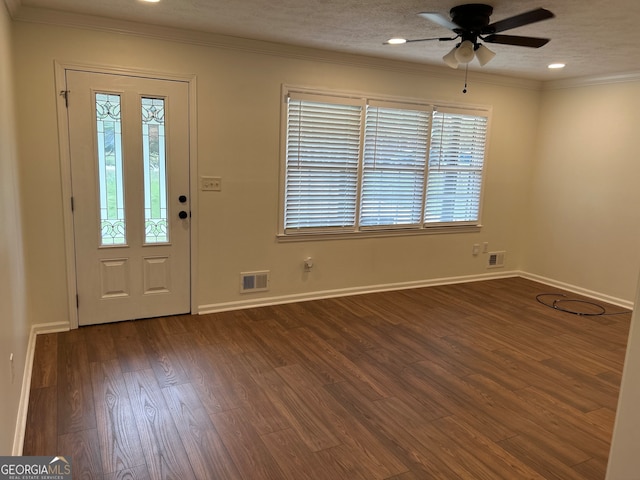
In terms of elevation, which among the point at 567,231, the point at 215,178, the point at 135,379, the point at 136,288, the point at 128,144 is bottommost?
the point at 135,379

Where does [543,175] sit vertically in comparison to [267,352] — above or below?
above

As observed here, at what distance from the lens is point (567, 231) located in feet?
18.1

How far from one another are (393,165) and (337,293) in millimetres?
1510

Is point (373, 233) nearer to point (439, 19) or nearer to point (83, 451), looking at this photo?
point (439, 19)

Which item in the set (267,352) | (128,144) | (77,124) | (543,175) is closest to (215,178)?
(128,144)

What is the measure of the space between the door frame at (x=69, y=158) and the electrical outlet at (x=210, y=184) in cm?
6

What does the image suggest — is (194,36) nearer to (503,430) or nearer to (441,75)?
(441,75)

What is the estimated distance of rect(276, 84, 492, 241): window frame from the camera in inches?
171

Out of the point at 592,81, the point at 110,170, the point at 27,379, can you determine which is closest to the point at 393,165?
the point at 592,81

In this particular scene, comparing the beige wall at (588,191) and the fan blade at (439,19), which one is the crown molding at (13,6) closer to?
the fan blade at (439,19)

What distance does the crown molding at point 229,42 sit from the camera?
336 cm

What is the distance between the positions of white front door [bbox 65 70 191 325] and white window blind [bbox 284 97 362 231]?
3.35 ft

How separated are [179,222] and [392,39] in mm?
2395

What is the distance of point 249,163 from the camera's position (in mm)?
4223
